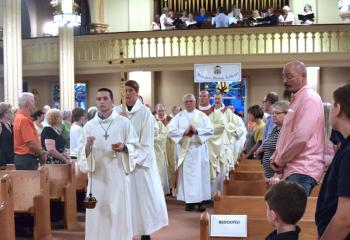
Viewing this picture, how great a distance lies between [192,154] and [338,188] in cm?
713

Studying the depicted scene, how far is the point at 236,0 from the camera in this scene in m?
23.0

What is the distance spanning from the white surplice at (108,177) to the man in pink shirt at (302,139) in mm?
1903

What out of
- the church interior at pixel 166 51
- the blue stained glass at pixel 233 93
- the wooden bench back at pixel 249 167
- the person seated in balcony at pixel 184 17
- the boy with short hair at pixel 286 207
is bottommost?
the wooden bench back at pixel 249 167

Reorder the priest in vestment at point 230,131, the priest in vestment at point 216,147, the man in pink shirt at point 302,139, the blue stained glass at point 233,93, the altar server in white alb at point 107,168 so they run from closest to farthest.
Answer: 1. the man in pink shirt at point 302,139
2. the altar server in white alb at point 107,168
3. the priest in vestment at point 216,147
4. the priest in vestment at point 230,131
5. the blue stained glass at point 233,93

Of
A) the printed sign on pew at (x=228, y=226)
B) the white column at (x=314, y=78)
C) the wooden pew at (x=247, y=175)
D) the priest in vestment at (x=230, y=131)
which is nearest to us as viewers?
the printed sign on pew at (x=228, y=226)

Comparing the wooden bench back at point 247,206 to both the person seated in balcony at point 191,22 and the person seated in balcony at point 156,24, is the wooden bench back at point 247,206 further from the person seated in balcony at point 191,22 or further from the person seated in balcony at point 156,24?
the person seated in balcony at point 156,24

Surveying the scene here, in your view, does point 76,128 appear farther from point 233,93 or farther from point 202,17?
point 202,17

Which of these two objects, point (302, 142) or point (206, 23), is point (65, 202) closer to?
point (302, 142)

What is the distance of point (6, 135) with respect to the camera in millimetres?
7738

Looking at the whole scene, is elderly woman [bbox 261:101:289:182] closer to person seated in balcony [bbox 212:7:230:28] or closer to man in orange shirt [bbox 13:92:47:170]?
man in orange shirt [bbox 13:92:47:170]

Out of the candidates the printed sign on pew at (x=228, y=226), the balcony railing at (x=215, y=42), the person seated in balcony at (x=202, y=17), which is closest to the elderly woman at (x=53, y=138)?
the printed sign on pew at (x=228, y=226)

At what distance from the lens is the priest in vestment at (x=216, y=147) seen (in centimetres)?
1026

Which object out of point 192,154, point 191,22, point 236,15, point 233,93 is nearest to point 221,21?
point 236,15

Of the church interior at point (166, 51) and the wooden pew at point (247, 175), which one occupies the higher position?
the church interior at point (166, 51)
